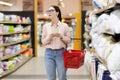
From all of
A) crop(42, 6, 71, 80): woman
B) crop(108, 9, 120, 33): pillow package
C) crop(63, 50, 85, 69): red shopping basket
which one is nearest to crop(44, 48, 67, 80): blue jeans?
crop(42, 6, 71, 80): woman

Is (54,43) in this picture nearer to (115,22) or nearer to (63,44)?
(63,44)

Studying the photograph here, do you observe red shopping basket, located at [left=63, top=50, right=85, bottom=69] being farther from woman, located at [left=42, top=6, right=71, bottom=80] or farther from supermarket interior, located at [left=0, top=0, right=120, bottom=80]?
woman, located at [left=42, top=6, right=71, bottom=80]

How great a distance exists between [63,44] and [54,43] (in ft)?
0.54

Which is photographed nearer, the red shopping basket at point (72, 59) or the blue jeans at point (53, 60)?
the red shopping basket at point (72, 59)

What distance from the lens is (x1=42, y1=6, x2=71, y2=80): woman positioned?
4.15m

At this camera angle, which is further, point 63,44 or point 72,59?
point 63,44

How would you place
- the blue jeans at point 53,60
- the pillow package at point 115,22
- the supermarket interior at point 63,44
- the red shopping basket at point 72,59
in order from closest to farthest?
the pillow package at point 115,22 → the supermarket interior at point 63,44 → the red shopping basket at point 72,59 → the blue jeans at point 53,60

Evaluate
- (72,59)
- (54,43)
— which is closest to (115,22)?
(72,59)


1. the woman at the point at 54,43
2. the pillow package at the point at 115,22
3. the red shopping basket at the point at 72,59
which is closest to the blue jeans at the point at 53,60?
the woman at the point at 54,43

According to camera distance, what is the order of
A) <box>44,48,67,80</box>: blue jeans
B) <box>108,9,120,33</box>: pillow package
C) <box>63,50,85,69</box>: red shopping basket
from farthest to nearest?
1. <box>44,48,67,80</box>: blue jeans
2. <box>63,50,85,69</box>: red shopping basket
3. <box>108,9,120,33</box>: pillow package

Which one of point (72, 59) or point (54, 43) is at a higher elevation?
point (54, 43)

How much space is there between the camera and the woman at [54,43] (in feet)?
13.6

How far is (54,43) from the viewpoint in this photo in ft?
13.8

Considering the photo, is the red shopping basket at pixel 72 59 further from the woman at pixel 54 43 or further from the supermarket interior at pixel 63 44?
the woman at pixel 54 43
